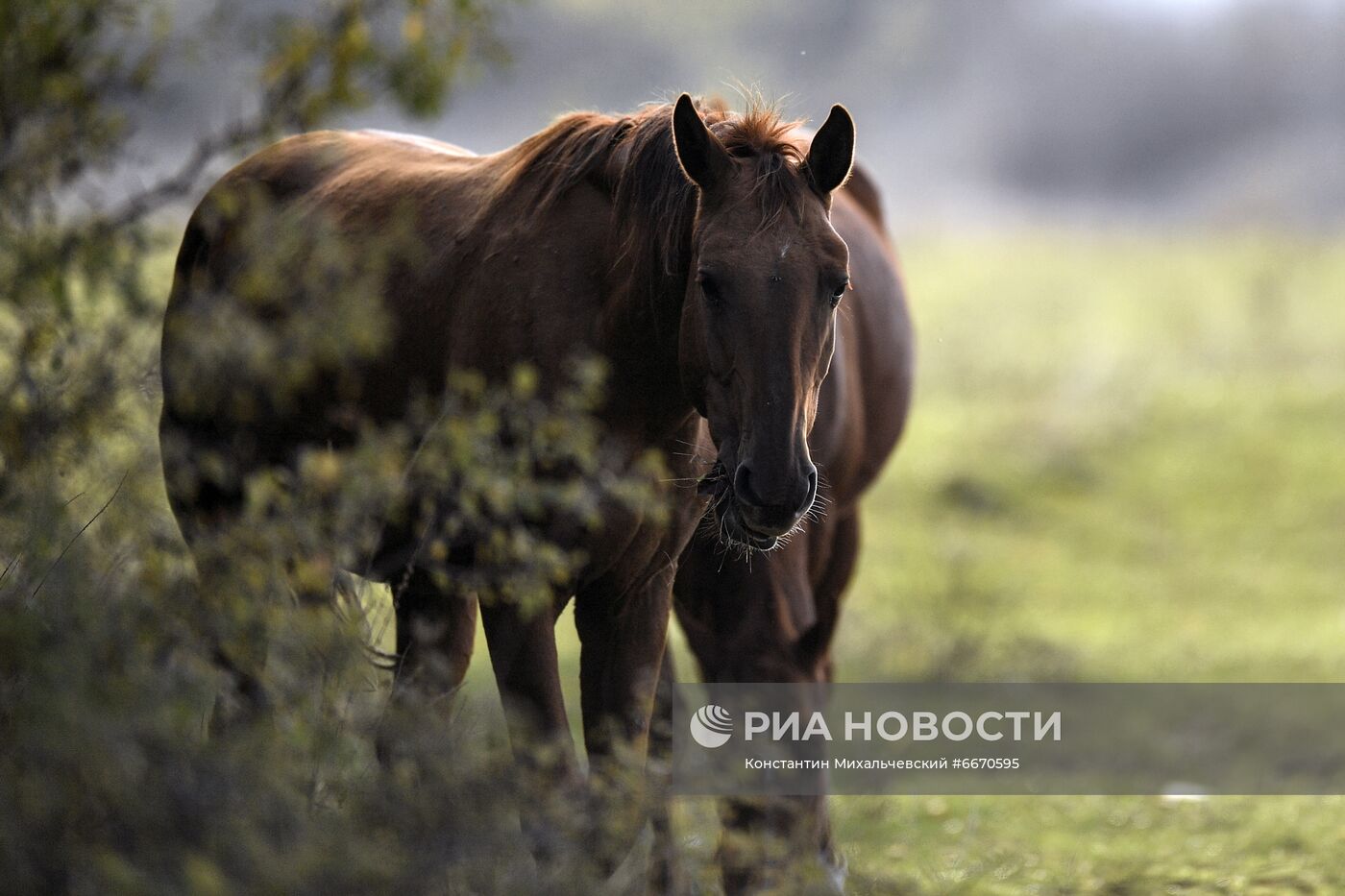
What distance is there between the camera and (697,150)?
3.20 metres

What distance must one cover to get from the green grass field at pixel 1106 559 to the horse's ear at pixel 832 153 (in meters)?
1.41

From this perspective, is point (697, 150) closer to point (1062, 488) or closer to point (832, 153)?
point (832, 153)

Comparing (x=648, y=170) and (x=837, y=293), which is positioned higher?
(x=648, y=170)

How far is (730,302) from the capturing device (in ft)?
10.1

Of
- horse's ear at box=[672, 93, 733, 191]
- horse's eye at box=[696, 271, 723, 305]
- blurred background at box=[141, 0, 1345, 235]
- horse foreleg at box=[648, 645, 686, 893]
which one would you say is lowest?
horse foreleg at box=[648, 645, 686, 893]

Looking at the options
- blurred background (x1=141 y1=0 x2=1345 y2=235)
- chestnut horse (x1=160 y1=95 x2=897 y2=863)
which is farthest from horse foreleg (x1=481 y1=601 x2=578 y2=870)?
blurred background (x1=141 y1=0 x2=1345 y2=235)

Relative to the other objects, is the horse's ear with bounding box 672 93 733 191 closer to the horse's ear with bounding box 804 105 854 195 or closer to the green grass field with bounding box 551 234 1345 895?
the horse's ear with bounding box 804 105 854 195

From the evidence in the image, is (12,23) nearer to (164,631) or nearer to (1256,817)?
(164,631)

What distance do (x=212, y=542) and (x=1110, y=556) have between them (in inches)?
344

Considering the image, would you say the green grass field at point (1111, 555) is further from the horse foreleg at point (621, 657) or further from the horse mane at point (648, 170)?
the horse mane at point (648, 170)

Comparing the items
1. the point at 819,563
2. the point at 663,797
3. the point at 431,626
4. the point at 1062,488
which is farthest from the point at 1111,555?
the point at 663,797

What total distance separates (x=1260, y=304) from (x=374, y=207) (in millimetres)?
14859

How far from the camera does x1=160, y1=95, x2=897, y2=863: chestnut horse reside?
10.0ft

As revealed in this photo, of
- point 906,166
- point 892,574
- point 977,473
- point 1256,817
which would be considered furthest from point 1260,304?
point 906,166
